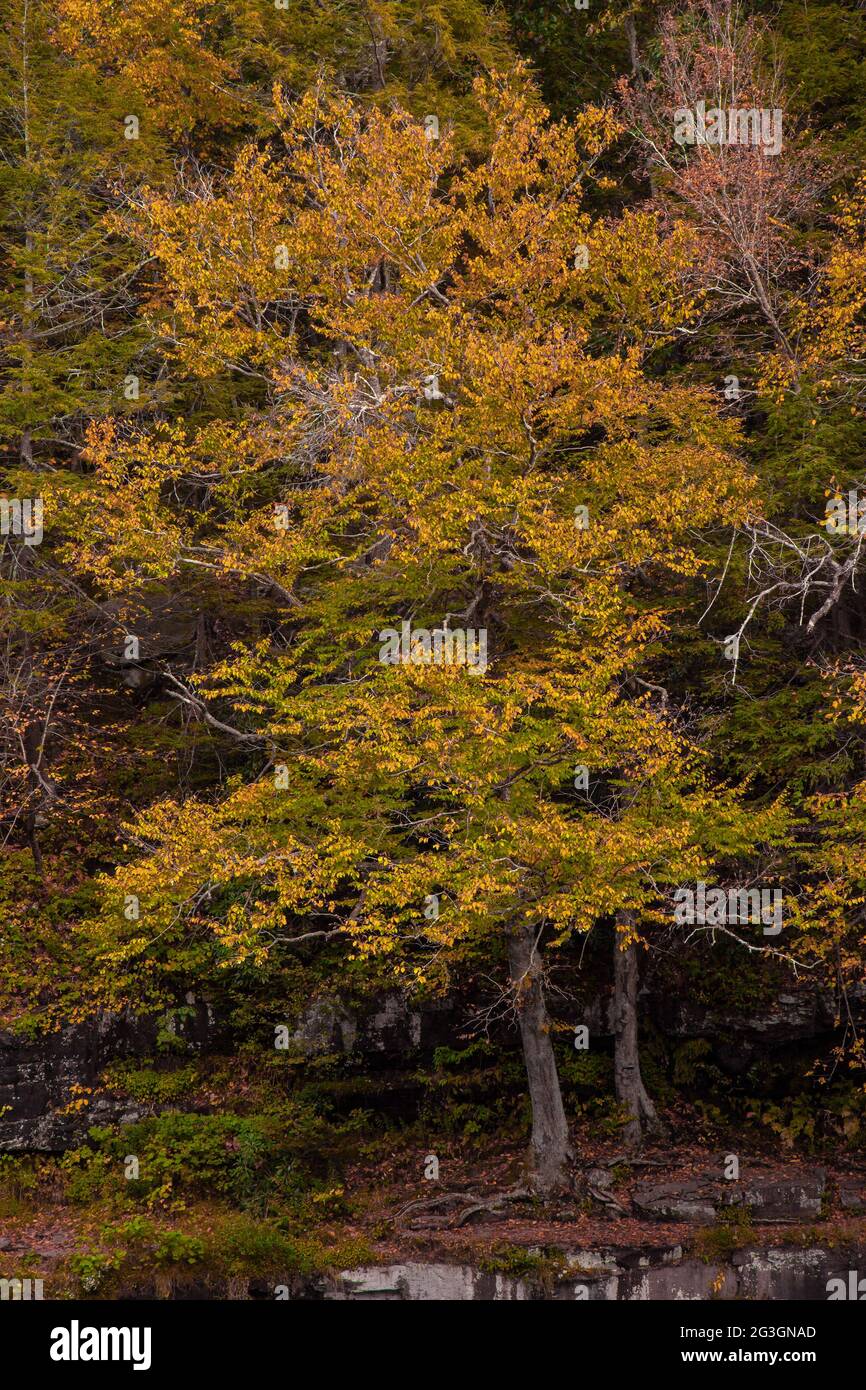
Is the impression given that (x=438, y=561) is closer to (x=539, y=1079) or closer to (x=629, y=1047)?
(x=539, y=1079)

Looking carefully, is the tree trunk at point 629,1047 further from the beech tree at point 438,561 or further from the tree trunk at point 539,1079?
the tree trunk at point 539,1079

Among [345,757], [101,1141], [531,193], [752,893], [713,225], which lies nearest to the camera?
[345,757]

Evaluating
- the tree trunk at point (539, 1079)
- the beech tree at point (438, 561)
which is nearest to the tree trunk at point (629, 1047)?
the beech tree at point (438, 561)

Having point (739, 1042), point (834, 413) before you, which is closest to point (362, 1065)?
point (739, 1042)

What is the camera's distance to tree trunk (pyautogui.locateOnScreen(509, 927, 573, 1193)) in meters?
16.5

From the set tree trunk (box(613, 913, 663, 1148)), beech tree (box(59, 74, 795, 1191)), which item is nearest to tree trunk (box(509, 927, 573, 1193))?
beech tree (box(59, 74, 795, 1191))

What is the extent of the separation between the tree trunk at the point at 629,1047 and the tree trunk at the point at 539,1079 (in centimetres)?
128

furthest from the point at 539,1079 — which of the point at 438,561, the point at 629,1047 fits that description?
the point at 438,561

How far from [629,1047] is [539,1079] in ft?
5.63

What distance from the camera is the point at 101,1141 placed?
17438 millimetres

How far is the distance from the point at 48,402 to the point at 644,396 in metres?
9.77

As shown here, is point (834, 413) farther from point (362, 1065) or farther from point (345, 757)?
point (362, 1065)

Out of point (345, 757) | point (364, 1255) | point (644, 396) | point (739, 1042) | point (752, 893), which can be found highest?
point (644, 396)

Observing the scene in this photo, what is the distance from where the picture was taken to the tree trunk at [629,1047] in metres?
17.7
